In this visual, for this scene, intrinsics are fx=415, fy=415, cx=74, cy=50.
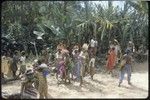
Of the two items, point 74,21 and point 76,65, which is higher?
point 74,21

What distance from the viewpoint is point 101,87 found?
8.57m

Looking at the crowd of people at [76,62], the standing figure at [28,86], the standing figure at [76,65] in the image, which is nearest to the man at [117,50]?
the crowd of people at [76,62]

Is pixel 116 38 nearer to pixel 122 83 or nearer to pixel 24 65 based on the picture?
pixel 122 83

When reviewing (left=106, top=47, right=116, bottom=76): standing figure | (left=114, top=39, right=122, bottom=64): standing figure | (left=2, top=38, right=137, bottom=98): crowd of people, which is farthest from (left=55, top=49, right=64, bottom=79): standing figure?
(left=114, top=39, right=122, bottom=64): standing figure

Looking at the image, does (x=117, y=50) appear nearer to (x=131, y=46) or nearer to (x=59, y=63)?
(x=131, y=46)

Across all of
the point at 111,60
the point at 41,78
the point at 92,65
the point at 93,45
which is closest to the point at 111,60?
the point at 111,60

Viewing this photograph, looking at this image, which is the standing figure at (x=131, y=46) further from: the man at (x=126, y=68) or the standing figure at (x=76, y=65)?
the standing figure at (x=76, y=65)

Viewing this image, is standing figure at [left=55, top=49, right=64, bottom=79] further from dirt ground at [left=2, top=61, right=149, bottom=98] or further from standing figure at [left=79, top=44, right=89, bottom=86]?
standing figure at [left=79, top=44, right=89, bottom=86]

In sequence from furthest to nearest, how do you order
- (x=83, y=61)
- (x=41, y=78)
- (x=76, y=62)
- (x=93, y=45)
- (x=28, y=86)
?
1. (x=93, y=45)
2. (x=83, y=61)
3. (x=76, y=62)
4. (x=41, y=78)
5. (x=28, y=86)

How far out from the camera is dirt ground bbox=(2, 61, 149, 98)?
7.96m

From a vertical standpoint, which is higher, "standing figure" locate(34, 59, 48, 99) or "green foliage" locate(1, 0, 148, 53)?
"green foliage" locate(1, 0, 148, 53)

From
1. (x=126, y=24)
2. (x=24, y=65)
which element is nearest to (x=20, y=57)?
(x=24, y=65)

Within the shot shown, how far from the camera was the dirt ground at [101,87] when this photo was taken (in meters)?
7.96

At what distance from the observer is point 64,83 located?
8.95m
